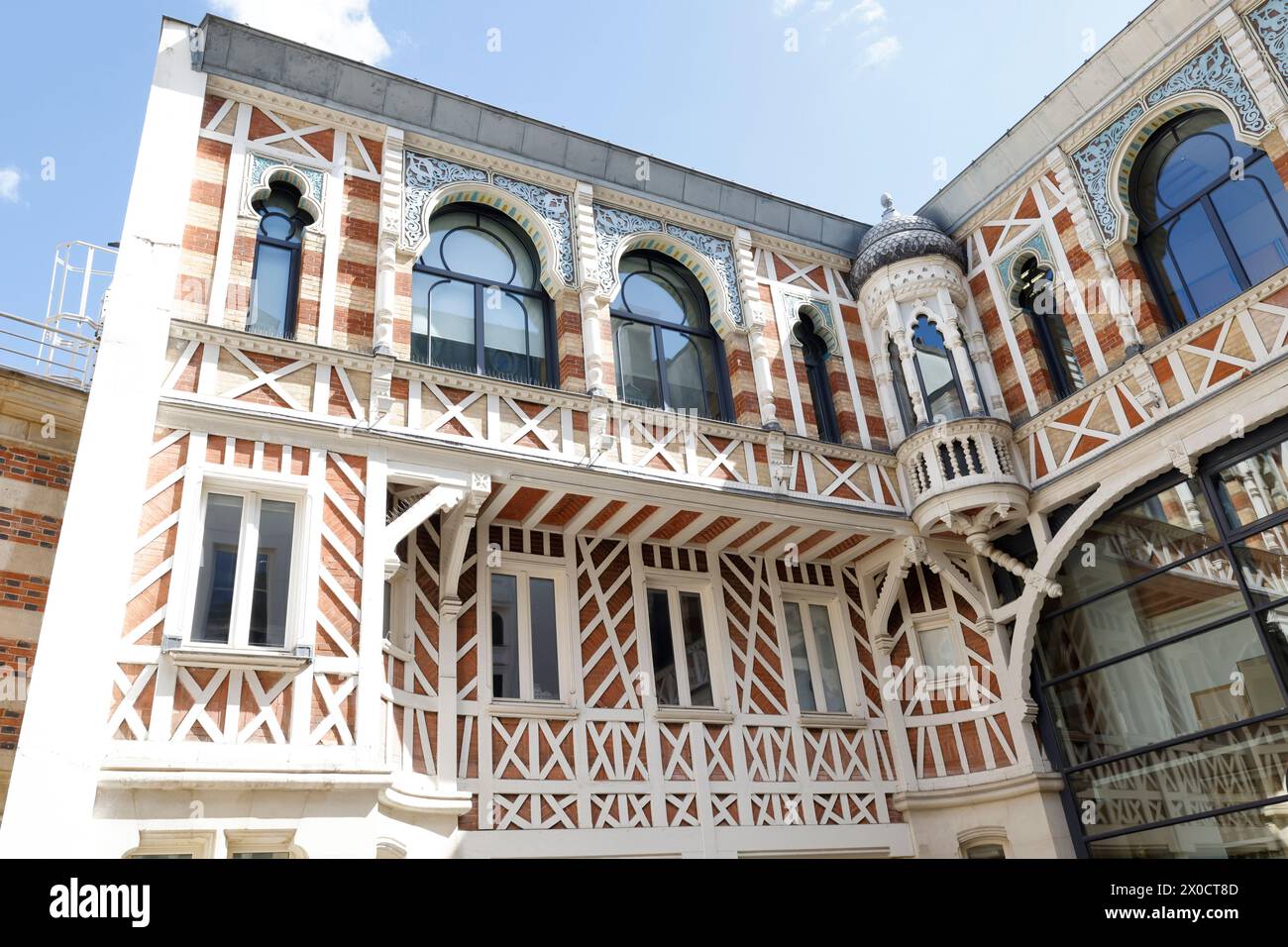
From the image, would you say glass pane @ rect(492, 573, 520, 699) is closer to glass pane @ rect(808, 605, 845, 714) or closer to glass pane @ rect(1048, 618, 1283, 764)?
glass pane @ rect(808, 605, 845, 714)

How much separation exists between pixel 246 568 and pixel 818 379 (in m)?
7.40

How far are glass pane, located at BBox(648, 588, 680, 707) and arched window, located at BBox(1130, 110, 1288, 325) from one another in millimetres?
6391

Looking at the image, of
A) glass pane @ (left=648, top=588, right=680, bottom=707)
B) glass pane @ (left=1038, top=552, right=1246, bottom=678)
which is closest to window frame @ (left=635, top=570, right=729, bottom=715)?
glass pane @ (left=648, top=588, right=680, bottom=707)

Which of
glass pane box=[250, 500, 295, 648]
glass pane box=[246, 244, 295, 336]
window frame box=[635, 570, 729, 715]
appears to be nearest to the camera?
glass pane box=[250, 500, 295, 648]

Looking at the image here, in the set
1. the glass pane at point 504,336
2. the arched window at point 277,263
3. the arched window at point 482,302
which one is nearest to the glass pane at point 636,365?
the arched window at point 482,302

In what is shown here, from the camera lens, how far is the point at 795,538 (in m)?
11.3

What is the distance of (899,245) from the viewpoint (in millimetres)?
12375

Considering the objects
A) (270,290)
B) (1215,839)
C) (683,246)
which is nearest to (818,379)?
(683,246)

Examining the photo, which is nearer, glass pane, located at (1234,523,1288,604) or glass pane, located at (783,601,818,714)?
glass pane, located at (1234,523,1288,604)

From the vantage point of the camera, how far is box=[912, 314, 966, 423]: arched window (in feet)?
38.6
